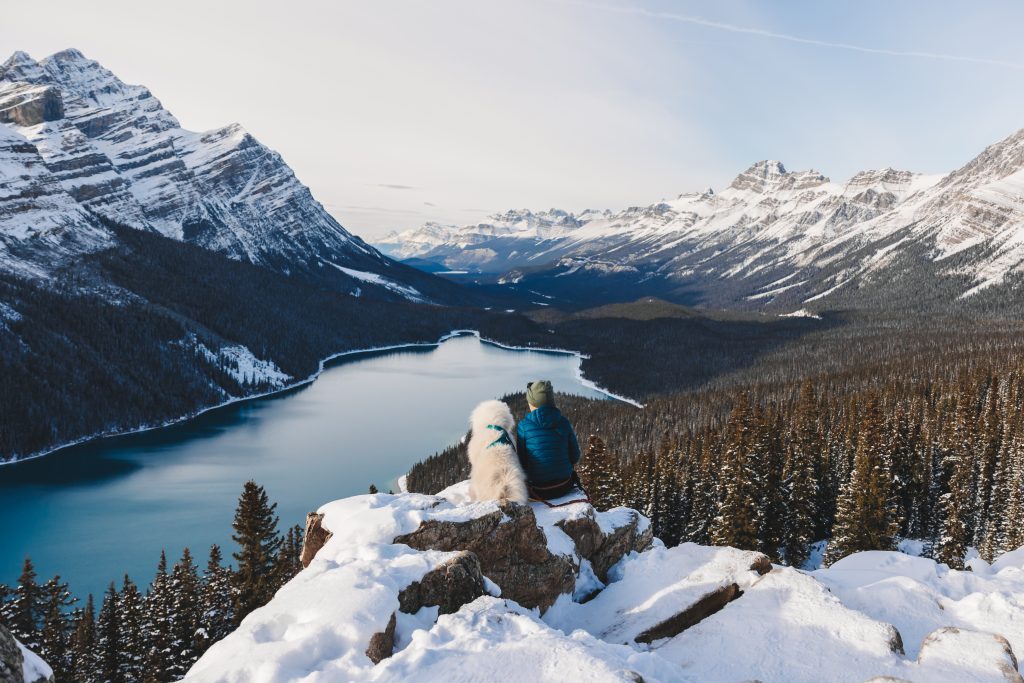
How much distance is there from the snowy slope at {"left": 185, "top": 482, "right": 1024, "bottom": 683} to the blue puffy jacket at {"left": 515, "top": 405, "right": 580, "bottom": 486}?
3.07ft

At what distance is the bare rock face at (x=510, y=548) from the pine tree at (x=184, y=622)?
26632 mm

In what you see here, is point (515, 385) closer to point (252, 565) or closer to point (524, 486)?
point (252, 565)

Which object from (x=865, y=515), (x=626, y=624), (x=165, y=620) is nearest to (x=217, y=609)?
(x=165, y=620)

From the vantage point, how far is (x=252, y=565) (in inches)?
1241

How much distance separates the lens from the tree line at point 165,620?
3119cm

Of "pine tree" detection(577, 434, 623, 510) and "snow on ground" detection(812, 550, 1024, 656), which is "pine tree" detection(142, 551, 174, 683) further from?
"snow on ground" detection(812, 550, 1024, 656)

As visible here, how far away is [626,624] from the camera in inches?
495

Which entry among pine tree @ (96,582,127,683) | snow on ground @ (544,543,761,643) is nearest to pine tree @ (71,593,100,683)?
pine tree @ (96,582,127,683)

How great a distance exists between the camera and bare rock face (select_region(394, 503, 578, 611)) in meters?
12.6

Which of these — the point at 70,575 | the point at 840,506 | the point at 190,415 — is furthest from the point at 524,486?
the point at 190,415

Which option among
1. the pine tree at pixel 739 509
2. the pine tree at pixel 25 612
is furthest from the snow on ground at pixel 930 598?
the pine tree at pixel 25 612

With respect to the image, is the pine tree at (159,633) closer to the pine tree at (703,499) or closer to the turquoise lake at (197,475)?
the turquoise lake at (197,475)

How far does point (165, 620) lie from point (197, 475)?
248 ft

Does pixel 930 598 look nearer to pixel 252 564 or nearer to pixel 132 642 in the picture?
pixel 252 564
